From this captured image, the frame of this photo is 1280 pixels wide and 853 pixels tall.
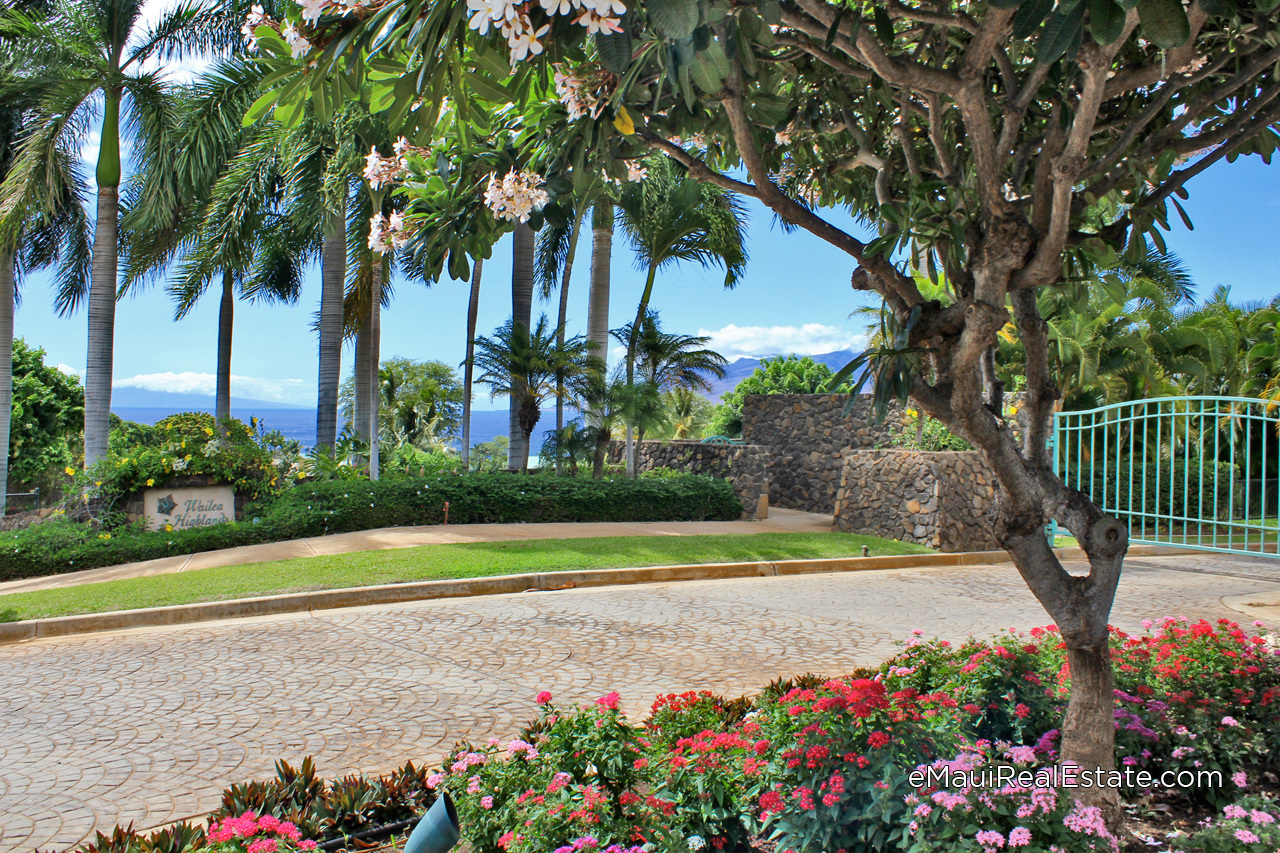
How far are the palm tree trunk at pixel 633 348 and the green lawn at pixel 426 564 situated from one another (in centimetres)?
441

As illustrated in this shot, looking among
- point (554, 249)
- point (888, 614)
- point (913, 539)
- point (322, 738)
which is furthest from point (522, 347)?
point (322, 738)

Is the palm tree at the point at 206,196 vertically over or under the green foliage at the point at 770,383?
over

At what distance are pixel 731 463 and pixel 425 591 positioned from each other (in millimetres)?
9177

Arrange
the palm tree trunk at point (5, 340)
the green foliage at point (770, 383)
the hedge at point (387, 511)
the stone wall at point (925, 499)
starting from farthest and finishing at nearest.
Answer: the green foliage at point (770, 383), the palm tree trunk at point (5, 340), the stone wall at point (925, 499), the hedge at point (387, 511)

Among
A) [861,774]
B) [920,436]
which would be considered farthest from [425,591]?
[920,436]

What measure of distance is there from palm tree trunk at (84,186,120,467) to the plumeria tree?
13682 millimetres

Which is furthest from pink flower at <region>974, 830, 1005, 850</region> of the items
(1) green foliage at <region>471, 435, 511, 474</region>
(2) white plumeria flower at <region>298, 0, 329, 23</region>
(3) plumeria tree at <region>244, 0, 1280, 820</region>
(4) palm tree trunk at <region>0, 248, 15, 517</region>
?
(4) palm tree trunk at <region>0, 248, 15, 517</region>

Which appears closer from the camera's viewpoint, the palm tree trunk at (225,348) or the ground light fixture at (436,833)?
the ground light fixture at (436,833)

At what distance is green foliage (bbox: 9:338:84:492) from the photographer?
22.7 m

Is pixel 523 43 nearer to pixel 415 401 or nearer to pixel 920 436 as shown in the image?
pixel 920 436

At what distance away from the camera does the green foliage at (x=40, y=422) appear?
74.6 ft

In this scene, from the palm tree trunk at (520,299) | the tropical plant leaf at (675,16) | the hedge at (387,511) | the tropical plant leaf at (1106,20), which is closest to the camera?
the tropical plant leaf at (675,16)

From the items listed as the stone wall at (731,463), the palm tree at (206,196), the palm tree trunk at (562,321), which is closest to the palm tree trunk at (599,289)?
the palm tree trunk at (562,321)

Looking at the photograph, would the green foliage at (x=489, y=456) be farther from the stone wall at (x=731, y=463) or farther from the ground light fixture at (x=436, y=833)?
the ground light fixture at (x=436, y=833)
